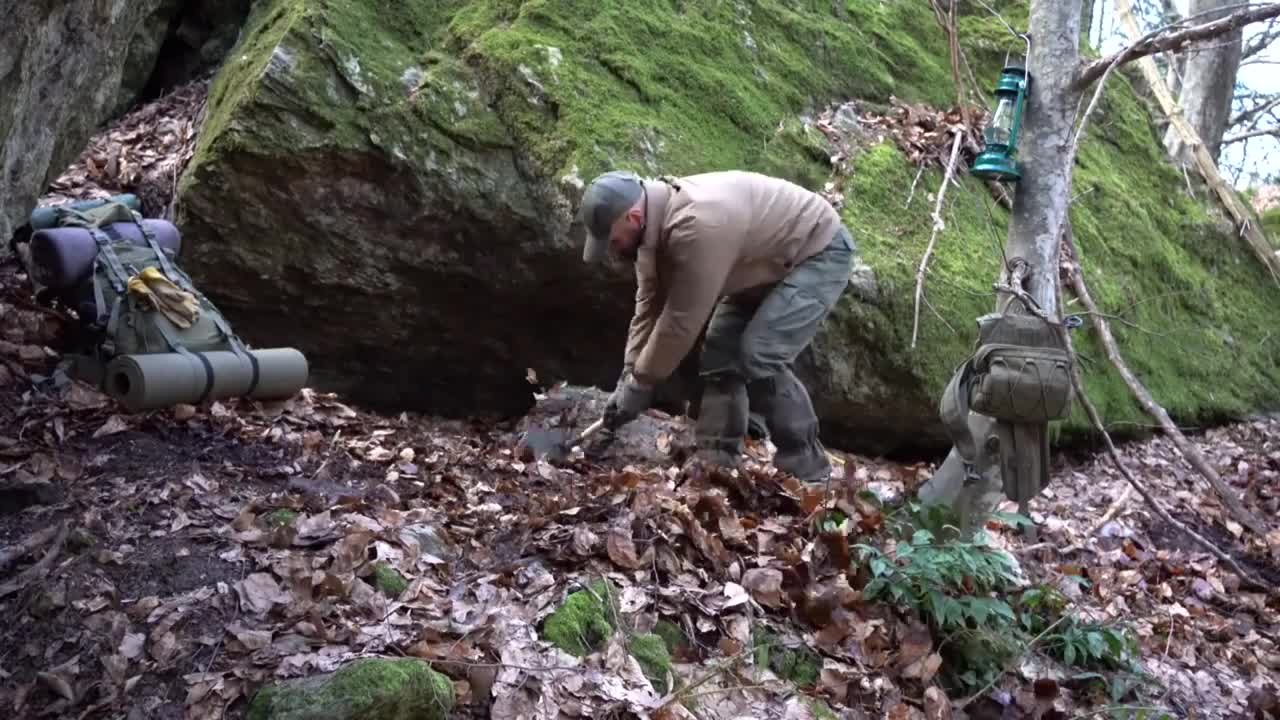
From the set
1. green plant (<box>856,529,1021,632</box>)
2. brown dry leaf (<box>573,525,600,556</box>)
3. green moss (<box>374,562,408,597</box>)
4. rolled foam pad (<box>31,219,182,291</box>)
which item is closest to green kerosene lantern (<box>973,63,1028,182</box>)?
green plant (<box>856,529,1021,632</box>)

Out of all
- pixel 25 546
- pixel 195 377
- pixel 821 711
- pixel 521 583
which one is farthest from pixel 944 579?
pixel 195 377

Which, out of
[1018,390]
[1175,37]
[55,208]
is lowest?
[55,208]

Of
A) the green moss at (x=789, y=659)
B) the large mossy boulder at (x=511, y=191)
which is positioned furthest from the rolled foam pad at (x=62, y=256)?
the green moss at (x=789, y=659)

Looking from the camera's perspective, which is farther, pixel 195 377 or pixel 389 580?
pixel 195 377

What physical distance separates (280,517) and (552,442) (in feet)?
6.52

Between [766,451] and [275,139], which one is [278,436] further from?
[766,451]

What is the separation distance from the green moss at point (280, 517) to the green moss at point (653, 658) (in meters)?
1.40

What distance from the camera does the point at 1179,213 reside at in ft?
32.3

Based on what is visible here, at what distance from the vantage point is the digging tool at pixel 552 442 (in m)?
5.70

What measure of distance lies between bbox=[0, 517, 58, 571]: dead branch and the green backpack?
1.54 meters

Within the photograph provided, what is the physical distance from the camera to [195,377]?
16.6 feet

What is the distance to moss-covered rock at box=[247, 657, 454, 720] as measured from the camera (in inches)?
113

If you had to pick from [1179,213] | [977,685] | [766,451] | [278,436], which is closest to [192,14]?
[278,436]

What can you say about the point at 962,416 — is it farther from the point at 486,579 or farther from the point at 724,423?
the point at 486,579
